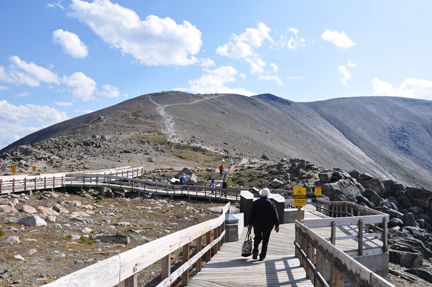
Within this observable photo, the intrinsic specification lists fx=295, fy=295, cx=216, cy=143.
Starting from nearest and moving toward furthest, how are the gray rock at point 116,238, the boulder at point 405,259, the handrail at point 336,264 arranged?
the handrail at point 336,264 < the gray rock at point 116,238 < the boulder at point 405,259

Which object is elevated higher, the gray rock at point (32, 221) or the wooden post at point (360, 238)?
the wooden post at point (360, 238)

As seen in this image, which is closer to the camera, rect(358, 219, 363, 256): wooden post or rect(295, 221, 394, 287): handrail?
rect(295, 221, 394, 287): handrail

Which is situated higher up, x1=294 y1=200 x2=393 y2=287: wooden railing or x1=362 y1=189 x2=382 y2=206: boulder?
x1=294 y1=200 x2=393 y2=287: wooden railing

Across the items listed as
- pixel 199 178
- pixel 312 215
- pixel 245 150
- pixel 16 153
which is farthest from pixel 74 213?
pixel 245 150

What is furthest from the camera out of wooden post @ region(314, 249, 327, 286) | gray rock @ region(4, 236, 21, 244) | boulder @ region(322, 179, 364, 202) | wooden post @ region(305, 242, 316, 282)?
boulder @ region(322, 179, 364, 202)

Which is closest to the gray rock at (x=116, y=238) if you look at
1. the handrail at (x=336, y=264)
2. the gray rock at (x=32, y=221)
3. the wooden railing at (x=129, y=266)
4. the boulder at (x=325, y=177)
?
the gray rock at (x=32, y=221)

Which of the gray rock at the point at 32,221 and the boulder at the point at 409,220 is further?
the boulder at the point at 409,220

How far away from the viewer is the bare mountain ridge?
89562mm

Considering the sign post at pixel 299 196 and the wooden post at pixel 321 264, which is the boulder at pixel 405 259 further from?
the wooden post at pixel 321 264

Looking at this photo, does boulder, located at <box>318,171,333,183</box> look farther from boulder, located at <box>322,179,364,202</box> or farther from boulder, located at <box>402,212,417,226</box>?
boulder, located at <box>402,212,417,226</box>

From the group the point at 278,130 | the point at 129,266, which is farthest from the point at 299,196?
the point at 278,130

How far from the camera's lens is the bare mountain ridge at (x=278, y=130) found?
89562 mm

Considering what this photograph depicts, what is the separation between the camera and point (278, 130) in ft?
415

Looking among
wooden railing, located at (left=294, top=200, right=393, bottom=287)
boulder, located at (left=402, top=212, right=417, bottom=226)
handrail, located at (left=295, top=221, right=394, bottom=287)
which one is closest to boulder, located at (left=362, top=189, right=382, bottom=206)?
boulder, located at (left=402, top=212, right=417, bottom=226)
